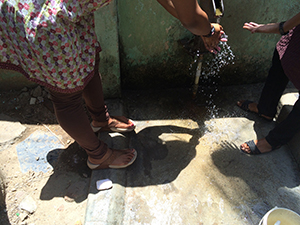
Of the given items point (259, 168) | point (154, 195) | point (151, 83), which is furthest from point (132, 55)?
point (259, 168)

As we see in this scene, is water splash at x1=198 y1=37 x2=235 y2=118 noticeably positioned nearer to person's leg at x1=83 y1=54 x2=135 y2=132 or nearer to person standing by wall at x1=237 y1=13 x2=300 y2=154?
person standing by wall at x1=237 y1=13 x2=300 y2=154

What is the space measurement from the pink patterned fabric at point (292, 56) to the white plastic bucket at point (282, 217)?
0.93m

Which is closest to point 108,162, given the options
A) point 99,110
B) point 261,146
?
point 99,110

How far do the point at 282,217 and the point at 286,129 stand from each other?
0.80 m

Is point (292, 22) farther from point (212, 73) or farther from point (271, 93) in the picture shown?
point (212, 73)

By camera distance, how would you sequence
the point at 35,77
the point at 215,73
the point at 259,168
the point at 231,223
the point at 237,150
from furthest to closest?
the point at 215,73 → the point at 237,150 → the point at 259,168 → the point at 231,223 → the point at 35,77

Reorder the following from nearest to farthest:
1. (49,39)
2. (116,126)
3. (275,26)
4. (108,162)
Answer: (49,39) < (275,26) < (108,162) < (116,126)

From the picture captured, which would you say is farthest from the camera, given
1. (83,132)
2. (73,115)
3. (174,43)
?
(174,43)

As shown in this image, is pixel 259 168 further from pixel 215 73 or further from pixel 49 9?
pixel 49 9

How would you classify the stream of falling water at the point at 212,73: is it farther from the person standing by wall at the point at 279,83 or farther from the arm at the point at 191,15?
the arm at the point at 191,15

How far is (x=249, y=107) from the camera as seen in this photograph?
2.56 metres

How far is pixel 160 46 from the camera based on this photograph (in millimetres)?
2514

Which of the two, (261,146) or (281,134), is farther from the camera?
(261,146)

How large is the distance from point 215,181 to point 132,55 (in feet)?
5.22
